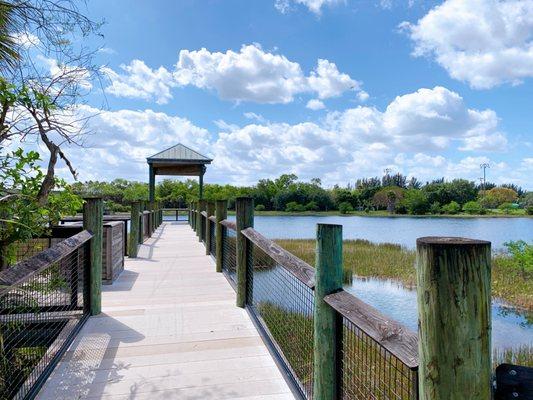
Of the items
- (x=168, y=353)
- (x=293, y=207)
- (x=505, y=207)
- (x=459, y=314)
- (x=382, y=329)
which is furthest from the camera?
(x=505, y=207)

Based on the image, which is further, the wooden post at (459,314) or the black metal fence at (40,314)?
the black metal fence at (40,314)

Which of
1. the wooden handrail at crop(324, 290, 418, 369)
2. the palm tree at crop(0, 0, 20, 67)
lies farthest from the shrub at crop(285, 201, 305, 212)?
the wooden handrail at crop(324, 290, 418, 369)

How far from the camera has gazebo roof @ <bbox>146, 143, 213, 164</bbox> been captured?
14.7 m

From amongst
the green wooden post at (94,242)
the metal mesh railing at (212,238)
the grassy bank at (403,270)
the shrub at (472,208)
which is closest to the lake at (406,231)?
the grassy bank at (403,270)

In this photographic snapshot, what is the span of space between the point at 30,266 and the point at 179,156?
13506 millimetres

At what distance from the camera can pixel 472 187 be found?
285 ft

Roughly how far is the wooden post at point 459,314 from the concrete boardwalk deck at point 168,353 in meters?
1.58

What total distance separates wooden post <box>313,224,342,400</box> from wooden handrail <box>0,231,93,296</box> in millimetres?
1337

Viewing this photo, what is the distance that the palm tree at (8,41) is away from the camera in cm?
330

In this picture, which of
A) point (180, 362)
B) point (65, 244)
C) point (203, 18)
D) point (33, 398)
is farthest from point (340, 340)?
point (203, 18)

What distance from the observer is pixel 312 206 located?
74.1 metres

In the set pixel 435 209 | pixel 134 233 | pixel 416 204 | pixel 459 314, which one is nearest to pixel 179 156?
pixel 134 233

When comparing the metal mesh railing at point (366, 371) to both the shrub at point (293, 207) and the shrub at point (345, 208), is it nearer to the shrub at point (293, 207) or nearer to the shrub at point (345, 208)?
the shrub at point (293, 207)

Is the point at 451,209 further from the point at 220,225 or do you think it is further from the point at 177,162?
the point at 220,225
